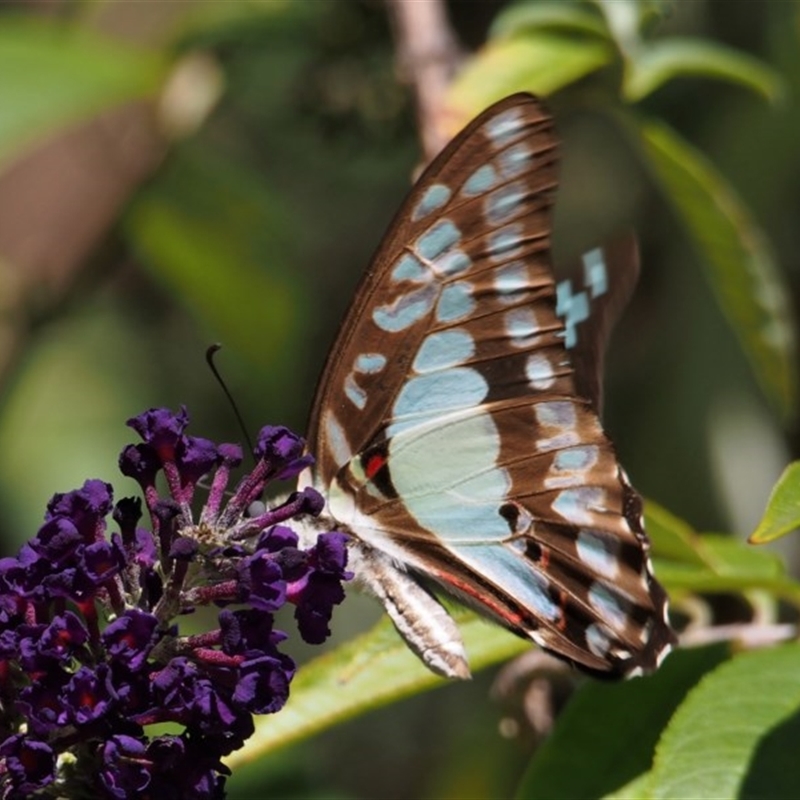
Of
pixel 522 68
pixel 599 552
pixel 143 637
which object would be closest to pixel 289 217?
pixel 522 68

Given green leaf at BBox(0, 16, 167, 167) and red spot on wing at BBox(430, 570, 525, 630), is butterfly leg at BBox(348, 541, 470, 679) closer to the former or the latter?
red spot on wing at BBox(430, 570, 525, 630)

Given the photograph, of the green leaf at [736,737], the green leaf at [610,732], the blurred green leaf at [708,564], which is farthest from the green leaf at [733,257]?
the green leaf at [736,737]

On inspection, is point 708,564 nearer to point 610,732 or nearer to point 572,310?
point 610,732

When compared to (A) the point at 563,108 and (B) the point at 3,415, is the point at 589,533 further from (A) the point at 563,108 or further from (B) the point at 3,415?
(B) the point at 3,415

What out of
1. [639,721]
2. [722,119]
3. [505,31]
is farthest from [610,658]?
[722,119]

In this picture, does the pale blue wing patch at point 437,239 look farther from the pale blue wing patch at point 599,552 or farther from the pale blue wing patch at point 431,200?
the pale blue wing patch at point 599,552

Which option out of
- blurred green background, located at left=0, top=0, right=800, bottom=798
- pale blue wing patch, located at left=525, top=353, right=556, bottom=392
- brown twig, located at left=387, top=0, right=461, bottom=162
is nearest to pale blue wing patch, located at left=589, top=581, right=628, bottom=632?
pale blue wing patch, located at left=525, top=353, right=556, bottom=392
